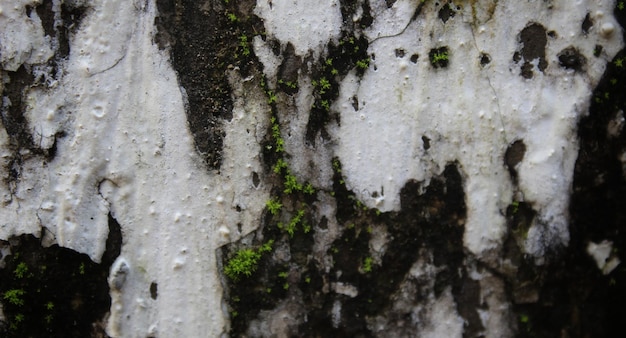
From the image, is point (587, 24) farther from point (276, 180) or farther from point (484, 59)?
point (276, 180)

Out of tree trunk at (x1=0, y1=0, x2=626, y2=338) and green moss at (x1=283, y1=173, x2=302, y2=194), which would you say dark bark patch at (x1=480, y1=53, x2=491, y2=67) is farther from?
green moss at (x1=283, y1=173, x2=302, y2=194)

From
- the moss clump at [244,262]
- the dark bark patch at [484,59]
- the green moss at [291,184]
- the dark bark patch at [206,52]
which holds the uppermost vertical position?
the dark bark patch at [484,59]

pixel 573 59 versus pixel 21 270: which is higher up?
pixel 573 59

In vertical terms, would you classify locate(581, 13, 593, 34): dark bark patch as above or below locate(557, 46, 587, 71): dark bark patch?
above

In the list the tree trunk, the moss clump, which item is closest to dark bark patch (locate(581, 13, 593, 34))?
the tree trunk

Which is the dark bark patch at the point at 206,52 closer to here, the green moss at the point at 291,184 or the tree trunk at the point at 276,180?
the tree trunk at the point at 276,180

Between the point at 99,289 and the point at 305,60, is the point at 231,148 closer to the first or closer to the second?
the point at 305,60

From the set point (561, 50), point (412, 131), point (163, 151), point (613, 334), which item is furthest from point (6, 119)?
point (613, 334)

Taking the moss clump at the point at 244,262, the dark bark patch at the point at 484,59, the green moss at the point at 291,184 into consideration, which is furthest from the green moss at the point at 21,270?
the dark bark patch at the point at 484,59

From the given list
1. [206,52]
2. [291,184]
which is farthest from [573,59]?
[206,52]

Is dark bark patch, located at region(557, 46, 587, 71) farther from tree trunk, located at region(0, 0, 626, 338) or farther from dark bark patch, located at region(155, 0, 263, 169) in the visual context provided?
dark bark patch, located at region(155, 0, 263, 169)

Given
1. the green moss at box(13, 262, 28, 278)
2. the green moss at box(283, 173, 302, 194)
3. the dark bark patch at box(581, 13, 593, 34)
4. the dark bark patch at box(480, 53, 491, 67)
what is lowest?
the green moss at box(13, 262, 28, 278)
